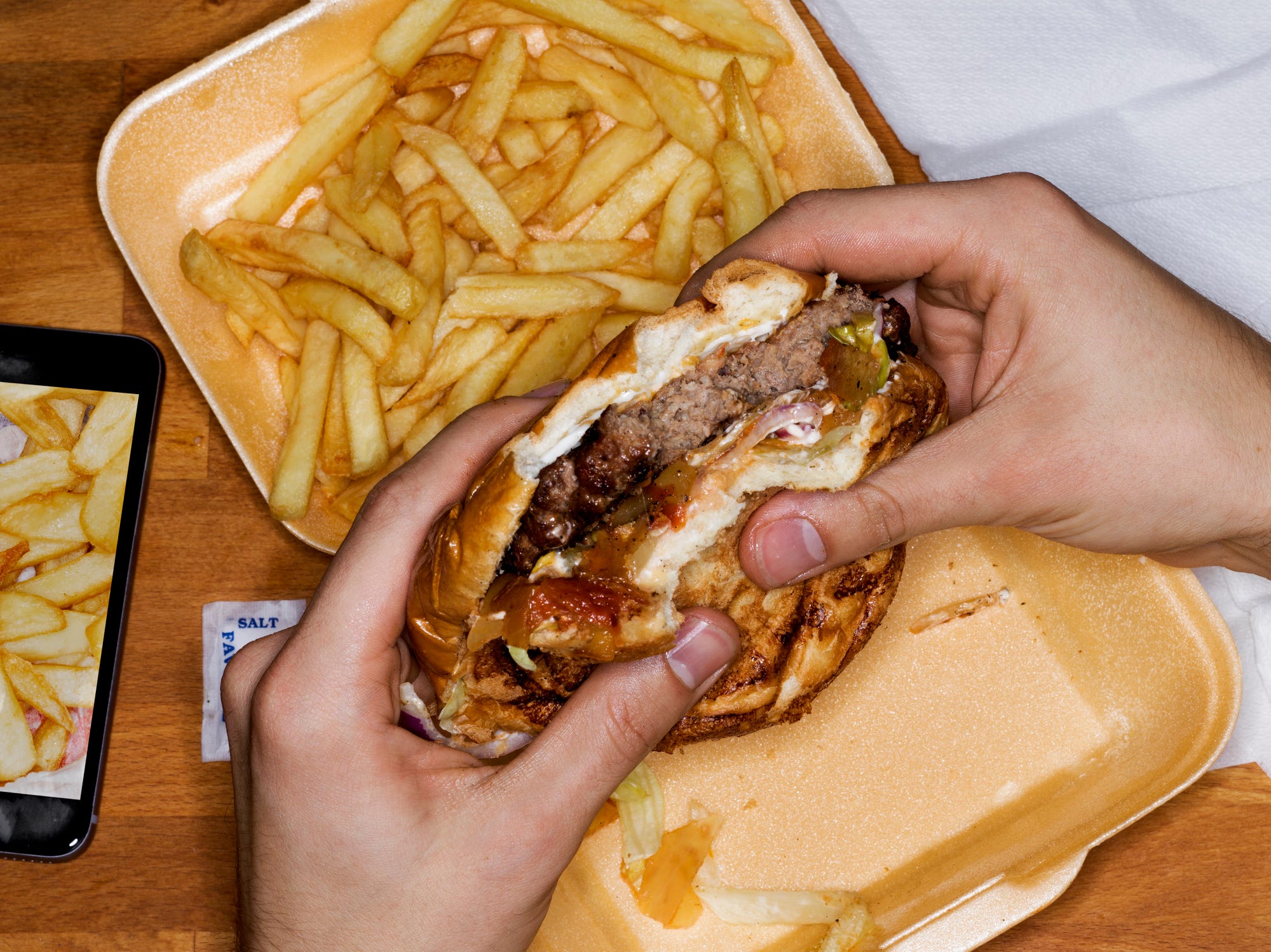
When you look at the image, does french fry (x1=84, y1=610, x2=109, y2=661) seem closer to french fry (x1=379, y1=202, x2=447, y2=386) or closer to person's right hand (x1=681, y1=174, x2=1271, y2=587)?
french fry (x1=379, y1=202, x2=447, y2=386)

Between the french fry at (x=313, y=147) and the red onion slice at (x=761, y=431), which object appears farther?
the french fry at (x=313, y=147)

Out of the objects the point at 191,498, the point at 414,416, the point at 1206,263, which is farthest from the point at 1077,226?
the point at 191,498

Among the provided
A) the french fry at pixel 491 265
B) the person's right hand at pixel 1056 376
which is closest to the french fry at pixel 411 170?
the french fry at pixel 491 265

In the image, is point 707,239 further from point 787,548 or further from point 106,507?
point 106,507

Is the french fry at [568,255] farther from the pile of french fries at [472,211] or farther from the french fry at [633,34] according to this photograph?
the french fry at [633,34]

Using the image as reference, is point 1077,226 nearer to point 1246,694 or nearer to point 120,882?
point 1246,694

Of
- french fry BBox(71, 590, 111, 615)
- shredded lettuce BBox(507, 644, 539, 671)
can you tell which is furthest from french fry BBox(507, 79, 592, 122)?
french fry BBox(71, 590, 111, 615)
